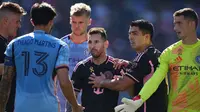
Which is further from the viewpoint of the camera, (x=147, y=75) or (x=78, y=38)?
(x=78, y=38)

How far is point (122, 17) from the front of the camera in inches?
404

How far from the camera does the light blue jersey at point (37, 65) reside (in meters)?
4.89

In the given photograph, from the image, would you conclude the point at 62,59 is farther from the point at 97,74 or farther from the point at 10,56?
the point at 97,74

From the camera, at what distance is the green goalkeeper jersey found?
527 centimetres

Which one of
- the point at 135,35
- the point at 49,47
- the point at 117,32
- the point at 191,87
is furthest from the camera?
the point at 117,32

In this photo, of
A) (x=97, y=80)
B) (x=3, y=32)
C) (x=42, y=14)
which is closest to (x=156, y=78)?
(x=97, y=80)

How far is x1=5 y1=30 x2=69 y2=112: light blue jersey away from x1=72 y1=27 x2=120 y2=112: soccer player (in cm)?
84

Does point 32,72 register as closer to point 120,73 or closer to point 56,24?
point 120,73

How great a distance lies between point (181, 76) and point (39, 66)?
1.44m

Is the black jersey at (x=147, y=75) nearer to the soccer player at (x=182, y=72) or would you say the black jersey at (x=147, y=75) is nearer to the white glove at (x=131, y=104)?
the soccer player at (x=182, y=72)

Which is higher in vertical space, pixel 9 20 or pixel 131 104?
pixel 9 20

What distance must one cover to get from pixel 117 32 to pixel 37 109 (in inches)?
211

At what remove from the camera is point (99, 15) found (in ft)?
34.0

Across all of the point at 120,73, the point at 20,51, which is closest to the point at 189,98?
the point at 120,73
